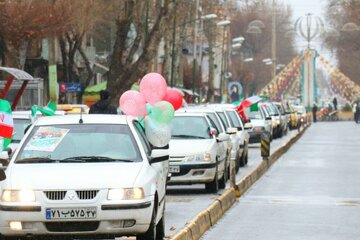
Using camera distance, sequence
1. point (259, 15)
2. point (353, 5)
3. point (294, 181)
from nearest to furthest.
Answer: point (294, 181), point (353, 5), point (259, 15)

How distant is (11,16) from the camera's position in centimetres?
4591

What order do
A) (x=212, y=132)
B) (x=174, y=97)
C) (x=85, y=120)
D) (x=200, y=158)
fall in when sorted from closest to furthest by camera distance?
(x=85, y=120) → (x=174, y=97) → (x=200, y=158) → (x=212, y=132)

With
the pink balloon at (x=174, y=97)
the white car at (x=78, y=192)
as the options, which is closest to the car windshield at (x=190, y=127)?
the pink balloon at (x=174, y=97)

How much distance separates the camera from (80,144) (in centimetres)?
1422

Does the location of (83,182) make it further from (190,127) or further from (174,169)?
(190,127)


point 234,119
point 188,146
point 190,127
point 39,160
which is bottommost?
point 234,119

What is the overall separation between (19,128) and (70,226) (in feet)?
36.8

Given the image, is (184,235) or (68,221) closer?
(68,221)

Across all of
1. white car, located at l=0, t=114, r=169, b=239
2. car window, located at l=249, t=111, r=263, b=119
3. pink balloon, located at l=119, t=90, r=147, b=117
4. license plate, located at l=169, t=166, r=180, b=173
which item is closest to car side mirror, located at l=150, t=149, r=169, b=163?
white car, located at l=0, t=114, r=169, b=239

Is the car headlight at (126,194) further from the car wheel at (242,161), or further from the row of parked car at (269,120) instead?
the row of parked car at (269,120)

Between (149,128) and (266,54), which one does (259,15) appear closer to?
(266,54)

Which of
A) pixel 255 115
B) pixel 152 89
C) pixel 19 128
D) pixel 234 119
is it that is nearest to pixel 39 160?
pixel 152 89

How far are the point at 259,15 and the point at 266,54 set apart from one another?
848 centimetres

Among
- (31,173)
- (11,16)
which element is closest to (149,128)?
(31,173)
